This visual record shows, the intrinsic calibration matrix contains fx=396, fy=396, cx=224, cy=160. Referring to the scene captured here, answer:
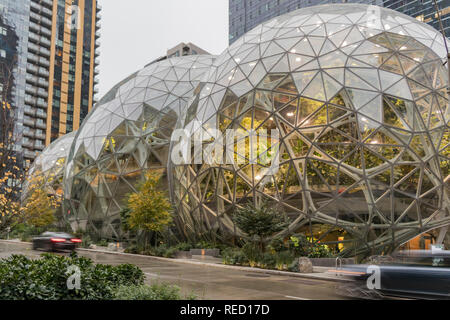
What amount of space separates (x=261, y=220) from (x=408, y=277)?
31.9 ft

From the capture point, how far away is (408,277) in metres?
8.65

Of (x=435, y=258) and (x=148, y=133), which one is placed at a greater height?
(x=148, y=133)

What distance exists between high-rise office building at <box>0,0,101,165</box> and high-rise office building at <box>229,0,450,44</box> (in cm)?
4501

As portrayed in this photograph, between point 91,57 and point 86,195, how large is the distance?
327 feet

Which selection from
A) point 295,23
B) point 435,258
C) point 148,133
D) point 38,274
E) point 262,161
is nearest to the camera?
point 38,274

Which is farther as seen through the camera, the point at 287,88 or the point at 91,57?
the point at 91,57

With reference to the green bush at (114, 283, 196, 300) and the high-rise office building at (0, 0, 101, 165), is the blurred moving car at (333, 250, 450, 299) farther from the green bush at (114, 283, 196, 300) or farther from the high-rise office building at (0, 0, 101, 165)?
the high-rise office building at (0, 0, 101, 165)

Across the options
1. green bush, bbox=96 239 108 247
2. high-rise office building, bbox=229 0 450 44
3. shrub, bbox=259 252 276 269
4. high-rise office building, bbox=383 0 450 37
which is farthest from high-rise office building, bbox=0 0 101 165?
shrub, bbox=259 252 276 269

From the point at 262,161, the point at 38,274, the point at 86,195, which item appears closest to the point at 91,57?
the point at 86,195

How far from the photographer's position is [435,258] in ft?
28.2

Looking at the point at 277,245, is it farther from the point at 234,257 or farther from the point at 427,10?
the point at 427,10

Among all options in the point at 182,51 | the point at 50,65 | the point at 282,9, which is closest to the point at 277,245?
the point at 182,51

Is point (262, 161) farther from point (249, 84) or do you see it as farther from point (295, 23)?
point (295, 23)

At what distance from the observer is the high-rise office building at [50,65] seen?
333ft
